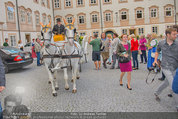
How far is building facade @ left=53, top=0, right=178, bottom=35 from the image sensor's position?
37.0m

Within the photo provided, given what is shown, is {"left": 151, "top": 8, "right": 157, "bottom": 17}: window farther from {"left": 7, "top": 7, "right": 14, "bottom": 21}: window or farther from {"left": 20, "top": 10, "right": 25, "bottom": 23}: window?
{"left": 7, "top": 7, "right": 14, "bottom": 21}: window

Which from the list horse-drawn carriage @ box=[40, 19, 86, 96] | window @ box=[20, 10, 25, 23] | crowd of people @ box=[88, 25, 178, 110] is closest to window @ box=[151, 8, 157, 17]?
window @ box=[20, 10, 25, 23]

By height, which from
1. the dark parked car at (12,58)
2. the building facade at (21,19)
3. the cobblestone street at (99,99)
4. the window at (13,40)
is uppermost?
the building facade at (21,19)

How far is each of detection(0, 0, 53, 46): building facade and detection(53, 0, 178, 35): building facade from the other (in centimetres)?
790

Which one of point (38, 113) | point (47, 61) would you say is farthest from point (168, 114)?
point (47, 61)

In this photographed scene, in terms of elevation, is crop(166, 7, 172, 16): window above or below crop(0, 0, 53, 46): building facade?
above

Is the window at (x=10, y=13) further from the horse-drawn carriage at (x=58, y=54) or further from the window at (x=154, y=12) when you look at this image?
the window at (x=154, y=12)

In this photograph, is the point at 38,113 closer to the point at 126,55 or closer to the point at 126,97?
the point at 126,97

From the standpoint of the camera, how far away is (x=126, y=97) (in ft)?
17.8

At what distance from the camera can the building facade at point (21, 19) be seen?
2228 cm

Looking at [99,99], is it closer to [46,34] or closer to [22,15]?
[46,34]

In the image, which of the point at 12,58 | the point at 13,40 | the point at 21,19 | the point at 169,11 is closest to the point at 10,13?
the point at 21,19

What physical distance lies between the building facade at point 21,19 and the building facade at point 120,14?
7.90 m

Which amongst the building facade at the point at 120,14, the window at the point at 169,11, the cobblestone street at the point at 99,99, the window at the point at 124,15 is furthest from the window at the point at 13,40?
the window at the point at 169,11
